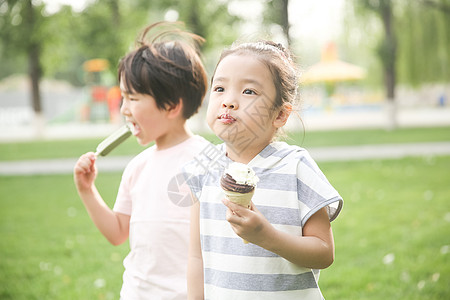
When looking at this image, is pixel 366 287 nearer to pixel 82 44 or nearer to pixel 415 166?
pixel 415 166

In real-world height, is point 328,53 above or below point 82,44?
below

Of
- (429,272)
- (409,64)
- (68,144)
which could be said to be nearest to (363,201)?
(429,272)

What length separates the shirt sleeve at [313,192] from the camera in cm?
133

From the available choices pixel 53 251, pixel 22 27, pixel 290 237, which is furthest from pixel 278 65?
pixel 22 27

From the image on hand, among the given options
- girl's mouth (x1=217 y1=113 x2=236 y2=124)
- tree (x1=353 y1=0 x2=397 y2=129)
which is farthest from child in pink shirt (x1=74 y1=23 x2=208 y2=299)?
tree (x1=353 y1=0 x2=397 y2=129)

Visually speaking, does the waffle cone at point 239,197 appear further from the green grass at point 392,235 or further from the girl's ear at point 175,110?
the green grass at point 392,235

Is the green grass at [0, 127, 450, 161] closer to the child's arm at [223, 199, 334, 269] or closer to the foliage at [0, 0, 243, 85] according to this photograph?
the foliage at [0, 0, 243, 85]

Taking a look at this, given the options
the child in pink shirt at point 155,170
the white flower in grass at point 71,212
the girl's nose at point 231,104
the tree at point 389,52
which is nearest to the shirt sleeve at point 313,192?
the girl's nose at point 231,104

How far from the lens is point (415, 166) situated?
8336mm

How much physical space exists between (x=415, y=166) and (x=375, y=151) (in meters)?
2.26

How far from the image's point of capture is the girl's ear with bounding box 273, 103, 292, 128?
1466mm

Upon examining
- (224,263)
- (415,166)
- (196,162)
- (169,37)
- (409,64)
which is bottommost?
(409,64)

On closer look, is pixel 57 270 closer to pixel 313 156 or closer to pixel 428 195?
pixel 428 195

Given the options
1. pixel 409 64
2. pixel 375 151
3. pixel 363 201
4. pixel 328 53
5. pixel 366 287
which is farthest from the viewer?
pixel 328 53
